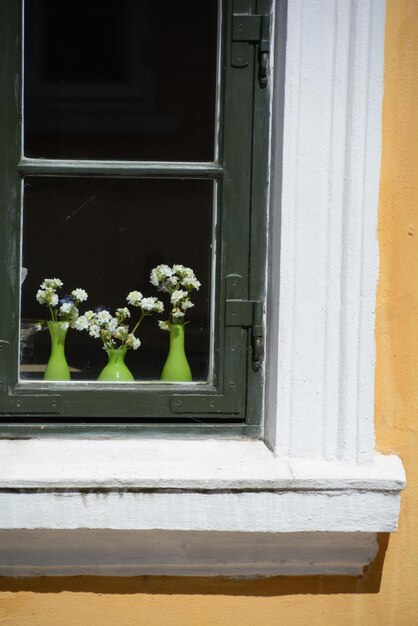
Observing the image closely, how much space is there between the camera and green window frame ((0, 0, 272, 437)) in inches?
87.9

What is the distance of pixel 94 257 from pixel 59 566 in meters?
0.75

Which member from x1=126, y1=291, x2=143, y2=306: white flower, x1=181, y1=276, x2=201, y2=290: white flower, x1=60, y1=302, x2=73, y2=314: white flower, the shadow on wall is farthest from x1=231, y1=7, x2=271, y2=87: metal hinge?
the shadow on wall

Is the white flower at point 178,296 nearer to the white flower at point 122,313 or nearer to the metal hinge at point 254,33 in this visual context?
the white flower at point 122,313

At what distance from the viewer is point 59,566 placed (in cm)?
222

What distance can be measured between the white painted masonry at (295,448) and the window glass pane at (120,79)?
0.67ft

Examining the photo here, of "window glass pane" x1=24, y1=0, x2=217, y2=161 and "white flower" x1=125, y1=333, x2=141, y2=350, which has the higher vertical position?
"window glass pane" x1=24, y1=0, x2=217, y2=161

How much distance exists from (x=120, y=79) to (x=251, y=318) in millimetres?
676

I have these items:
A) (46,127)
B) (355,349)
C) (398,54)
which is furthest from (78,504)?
(398,54)

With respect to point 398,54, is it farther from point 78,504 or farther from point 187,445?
point 78,504

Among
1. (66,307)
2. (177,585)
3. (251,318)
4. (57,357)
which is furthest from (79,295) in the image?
(177,585)

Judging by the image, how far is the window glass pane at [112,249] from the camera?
7.60 ft

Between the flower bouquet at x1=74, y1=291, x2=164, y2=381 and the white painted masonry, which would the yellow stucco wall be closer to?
the white painted masonry

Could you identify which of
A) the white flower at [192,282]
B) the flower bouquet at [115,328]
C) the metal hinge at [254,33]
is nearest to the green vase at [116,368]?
the flower bouquet at [115,328]

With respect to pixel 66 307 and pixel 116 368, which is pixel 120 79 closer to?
pixel 66 307
